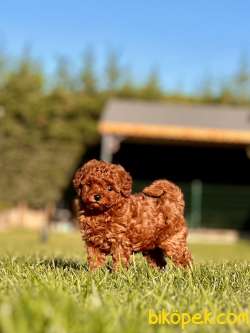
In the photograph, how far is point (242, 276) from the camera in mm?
4488

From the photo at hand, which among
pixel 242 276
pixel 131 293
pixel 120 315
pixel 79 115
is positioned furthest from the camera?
pixel 79 115

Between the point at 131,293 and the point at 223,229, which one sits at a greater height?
the point at 131,293

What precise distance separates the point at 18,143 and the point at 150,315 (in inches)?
744

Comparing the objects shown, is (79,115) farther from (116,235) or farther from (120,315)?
(120,315)

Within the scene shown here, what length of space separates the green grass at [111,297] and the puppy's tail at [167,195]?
1.51ft

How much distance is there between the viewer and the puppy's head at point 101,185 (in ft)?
14.5

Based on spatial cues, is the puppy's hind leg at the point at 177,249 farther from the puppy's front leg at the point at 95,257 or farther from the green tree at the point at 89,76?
the green tree at the point at 89,76

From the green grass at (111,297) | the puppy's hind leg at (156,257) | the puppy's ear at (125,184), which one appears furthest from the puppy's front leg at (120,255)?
the puppy's hind leg at (156,257)

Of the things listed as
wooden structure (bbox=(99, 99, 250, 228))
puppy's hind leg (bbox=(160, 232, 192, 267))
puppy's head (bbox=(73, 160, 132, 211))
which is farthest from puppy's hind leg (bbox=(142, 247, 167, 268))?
wooden structure (bbox=(99, 99, 250, 228))

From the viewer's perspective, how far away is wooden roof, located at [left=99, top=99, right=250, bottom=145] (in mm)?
18625

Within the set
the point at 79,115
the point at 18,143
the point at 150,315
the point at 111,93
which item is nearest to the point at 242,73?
the point at 111,93

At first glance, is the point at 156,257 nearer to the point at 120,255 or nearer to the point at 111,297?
the point at 120,255

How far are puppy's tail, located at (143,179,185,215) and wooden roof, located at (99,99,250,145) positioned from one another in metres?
13.3

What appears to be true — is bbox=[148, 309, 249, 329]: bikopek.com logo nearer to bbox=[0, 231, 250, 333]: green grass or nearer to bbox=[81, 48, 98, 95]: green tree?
bbox=[0, 231, 250, 333]: green grass
